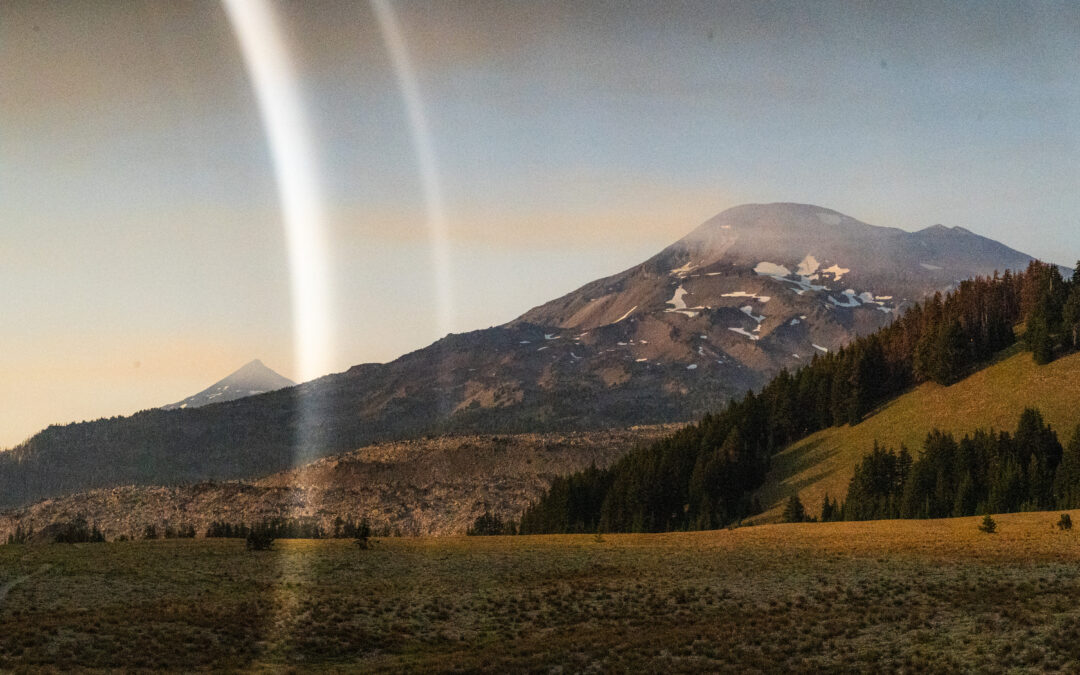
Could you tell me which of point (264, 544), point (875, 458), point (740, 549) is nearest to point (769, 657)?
point (740, 549)

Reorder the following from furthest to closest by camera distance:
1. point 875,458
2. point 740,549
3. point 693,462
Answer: point 693,462 → point 875,458 → point 740,549

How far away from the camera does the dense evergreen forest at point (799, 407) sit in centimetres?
12769

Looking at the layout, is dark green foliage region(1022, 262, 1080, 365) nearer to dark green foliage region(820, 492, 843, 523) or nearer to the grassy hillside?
the grassy hillside

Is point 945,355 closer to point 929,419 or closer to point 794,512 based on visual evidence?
point 929,419

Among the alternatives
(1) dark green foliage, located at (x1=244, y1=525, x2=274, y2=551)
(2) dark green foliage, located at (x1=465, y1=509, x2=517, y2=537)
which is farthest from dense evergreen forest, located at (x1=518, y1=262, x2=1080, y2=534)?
(1) dark green foliage, located at (x1=244, y1=525, x2=274, y2=551)

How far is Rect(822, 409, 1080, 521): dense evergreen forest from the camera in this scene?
97.1m

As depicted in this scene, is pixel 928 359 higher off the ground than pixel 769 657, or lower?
higher

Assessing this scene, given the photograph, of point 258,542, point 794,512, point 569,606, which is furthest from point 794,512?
point 569,606

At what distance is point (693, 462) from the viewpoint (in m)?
137

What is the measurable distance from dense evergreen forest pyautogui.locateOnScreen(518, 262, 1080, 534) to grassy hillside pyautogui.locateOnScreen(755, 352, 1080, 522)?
2786mm

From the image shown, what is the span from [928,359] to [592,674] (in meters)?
122

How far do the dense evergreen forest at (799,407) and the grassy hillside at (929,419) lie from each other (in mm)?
Answer: 2786

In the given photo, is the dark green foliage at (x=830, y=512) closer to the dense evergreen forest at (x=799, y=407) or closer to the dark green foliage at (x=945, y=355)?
the dense evergreen forest at (x=799, y=407)

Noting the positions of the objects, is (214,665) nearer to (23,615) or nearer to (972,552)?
(23,615)
